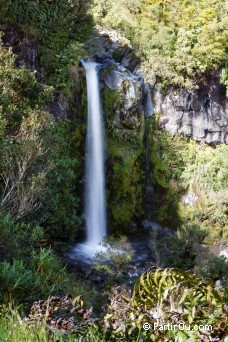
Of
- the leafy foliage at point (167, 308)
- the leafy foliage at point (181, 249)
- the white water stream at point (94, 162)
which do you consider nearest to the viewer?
the leafy foliage at point (167, 308)

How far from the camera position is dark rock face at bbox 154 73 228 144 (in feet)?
53.0

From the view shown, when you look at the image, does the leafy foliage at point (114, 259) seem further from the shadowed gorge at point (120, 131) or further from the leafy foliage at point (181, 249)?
the leafy foliage at point (181, 249)

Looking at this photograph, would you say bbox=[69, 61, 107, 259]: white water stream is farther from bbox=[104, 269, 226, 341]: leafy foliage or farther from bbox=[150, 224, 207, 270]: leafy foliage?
bbox=[104, 269, 226, 341]: leafy foliage

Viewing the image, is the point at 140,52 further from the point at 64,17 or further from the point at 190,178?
the point at 190,178

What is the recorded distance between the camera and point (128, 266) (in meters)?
10.9

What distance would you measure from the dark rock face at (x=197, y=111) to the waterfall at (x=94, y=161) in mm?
2986

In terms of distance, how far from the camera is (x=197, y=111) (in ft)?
54.2

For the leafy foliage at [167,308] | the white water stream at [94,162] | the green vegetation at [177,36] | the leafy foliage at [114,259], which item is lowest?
the leafy foliage at [114,259]

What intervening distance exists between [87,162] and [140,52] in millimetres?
5812

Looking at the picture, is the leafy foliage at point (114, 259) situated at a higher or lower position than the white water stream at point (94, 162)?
lower

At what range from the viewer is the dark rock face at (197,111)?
16156mm

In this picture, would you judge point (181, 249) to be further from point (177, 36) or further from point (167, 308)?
point (177, 36)

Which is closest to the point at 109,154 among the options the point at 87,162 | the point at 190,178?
the point at 87,162

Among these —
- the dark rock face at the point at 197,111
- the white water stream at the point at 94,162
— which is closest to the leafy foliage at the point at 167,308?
the white water stream at the point at 94,162
